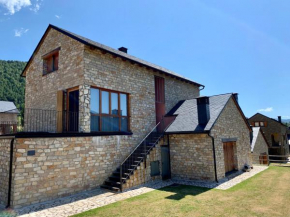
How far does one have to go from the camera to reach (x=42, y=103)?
1296 cm

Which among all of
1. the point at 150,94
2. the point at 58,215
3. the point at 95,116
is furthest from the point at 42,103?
the point at 58,215

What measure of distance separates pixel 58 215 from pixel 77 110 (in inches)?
217

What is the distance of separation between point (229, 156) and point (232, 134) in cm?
149

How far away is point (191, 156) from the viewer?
1165 cm

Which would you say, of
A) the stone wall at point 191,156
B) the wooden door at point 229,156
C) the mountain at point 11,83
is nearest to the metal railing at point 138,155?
the stone wall at point 191,156

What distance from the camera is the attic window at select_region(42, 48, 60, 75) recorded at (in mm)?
12558

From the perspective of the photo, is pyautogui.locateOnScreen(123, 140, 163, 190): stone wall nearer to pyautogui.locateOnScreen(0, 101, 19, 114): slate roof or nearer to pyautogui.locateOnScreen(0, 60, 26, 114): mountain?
pyautogui.locateOnScreen(0, 101, 19, 114): slate roof

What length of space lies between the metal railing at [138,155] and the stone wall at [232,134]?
10.9 ft

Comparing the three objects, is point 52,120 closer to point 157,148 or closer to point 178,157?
point 157,148

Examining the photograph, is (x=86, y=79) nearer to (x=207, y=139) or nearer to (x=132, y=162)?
(x=132, y=162)

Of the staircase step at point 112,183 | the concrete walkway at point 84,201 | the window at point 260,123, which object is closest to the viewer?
the concrete walkway at point 84,201

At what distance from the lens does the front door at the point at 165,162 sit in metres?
12.2

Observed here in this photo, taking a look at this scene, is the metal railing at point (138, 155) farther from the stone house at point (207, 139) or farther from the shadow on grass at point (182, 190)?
the shadow on grass at point (182, 190)

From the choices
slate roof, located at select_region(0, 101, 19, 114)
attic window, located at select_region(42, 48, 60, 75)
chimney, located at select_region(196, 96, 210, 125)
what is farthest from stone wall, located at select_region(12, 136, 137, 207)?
slate roof, located at select_region(0, 101, 19, 114)
